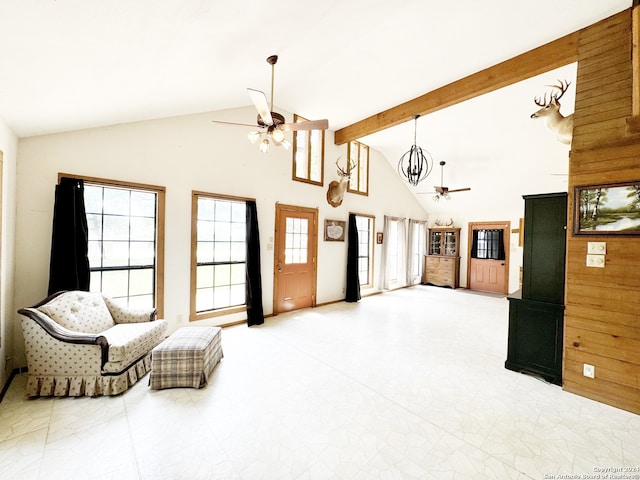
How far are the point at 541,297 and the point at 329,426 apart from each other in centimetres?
268

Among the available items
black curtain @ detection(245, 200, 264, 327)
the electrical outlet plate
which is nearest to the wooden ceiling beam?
black curtain @ detection(245, 200, 264, 327)

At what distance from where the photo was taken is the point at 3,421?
6.70ft

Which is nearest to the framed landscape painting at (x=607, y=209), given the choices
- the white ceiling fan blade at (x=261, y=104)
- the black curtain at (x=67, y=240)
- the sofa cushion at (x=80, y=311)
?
the white ceiling fan blade at (x=261, y=104)

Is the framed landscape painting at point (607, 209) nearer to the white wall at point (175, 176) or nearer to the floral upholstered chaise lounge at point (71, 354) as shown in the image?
the white wall at point (175, 176)

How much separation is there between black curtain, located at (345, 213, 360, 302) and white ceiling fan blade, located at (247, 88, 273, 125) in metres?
3.89

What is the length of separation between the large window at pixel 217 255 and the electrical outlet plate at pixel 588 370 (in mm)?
4392

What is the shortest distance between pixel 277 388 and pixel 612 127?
407cm

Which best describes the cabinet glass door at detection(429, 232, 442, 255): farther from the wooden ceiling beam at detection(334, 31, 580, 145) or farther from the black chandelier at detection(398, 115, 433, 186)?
the wooden ceiling beam at detection(334, 31, 580, 145)

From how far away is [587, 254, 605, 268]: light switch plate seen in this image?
2469 millimetres

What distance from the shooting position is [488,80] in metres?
3.54

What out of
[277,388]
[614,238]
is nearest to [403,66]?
[614,238]

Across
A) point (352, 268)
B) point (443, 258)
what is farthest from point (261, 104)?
point (443, 258)

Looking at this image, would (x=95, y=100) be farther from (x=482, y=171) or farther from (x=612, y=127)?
(x=482, y=171)

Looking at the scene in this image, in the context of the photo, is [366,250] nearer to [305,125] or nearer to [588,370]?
[305,125]
